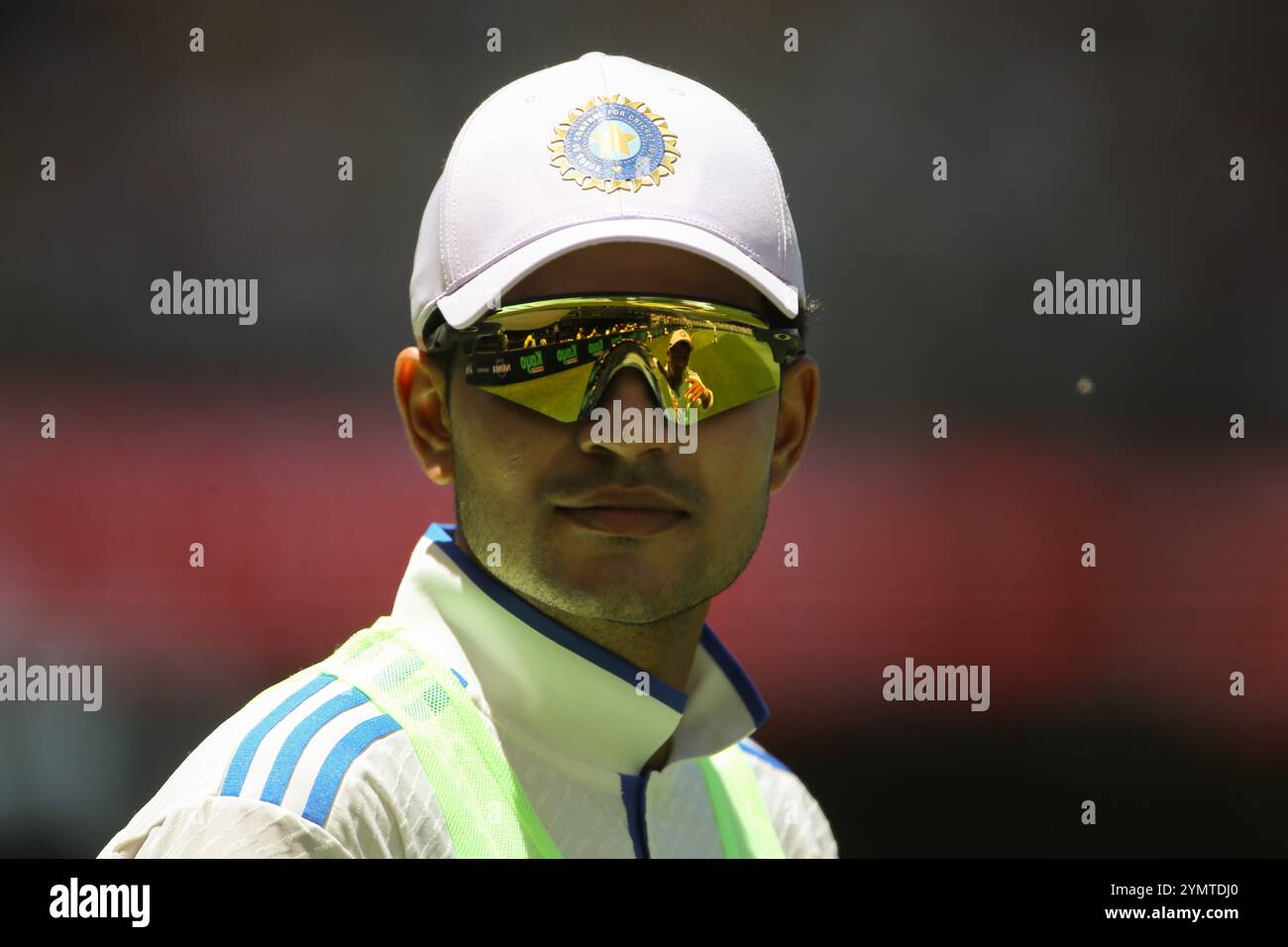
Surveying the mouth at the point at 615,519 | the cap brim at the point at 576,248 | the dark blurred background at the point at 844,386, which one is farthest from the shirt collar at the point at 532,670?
the dark blurred background at the point at 844,386

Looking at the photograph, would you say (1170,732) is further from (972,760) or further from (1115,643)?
(972,760)

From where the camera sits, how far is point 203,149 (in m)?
4.22

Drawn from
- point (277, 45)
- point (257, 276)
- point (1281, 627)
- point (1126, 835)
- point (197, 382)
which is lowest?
point (1126, 835)

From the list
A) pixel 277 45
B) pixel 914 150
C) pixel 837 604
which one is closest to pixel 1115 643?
pixel 837 604

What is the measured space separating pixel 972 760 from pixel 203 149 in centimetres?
270

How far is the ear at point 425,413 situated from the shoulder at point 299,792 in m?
0.39

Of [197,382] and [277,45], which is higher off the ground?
[277,45]

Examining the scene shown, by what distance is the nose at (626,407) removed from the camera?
1748 mm

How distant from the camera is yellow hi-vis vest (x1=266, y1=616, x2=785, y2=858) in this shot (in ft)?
5.29

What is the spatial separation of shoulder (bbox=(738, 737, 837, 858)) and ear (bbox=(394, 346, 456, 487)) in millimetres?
639

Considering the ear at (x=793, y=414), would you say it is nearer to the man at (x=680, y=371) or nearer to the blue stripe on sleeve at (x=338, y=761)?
the man at (x=680, y=371)

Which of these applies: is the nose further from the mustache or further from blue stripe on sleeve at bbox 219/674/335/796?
blue stripe on sleeve at bbox 219/674/335/796

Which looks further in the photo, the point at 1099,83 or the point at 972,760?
the point at 1099,83
